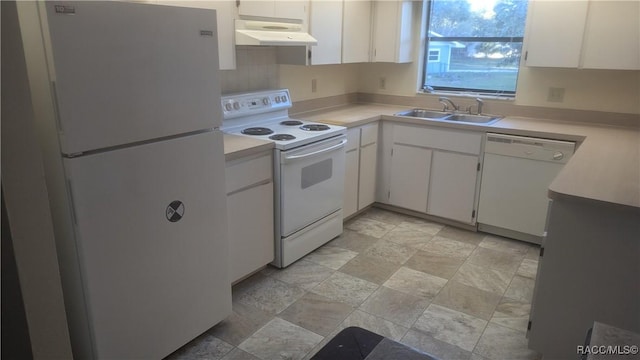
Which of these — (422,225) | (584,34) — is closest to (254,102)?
(422,225)

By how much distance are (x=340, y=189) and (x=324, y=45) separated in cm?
110

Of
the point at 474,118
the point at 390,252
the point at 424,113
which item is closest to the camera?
the point at 390,252

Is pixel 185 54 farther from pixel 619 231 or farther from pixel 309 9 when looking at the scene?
pixel 619 231

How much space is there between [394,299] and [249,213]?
1015 millimetres

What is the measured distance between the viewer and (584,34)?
3047 mm

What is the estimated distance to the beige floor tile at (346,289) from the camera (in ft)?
8.80

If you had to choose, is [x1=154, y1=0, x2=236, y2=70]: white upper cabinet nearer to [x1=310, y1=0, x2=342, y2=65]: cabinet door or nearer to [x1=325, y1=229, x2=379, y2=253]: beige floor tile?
[x1=310, y1=0, x2=342, y2=65]: cabinet door

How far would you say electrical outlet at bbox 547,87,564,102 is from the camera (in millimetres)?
3504

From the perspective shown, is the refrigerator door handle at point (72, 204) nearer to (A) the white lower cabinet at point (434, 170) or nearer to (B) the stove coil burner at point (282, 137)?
(B) the stove coil burner at point (282, 137)

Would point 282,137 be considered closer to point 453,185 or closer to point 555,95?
point 453,185

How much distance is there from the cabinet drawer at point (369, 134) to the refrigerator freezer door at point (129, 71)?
1786mm

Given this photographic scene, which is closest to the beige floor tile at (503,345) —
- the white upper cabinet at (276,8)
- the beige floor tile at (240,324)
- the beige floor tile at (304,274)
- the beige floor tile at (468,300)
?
the beige floor tile at (468,300)

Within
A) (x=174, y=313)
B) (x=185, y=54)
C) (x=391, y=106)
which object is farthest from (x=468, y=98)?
(x=174, y=313)

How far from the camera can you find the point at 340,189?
335cm
